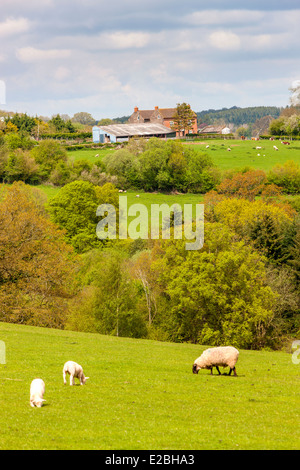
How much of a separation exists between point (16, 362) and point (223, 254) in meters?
36.4

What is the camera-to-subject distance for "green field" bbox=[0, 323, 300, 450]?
48.2 feet

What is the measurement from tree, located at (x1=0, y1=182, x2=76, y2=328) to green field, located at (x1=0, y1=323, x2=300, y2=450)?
773 inches

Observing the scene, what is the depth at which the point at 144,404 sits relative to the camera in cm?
1902

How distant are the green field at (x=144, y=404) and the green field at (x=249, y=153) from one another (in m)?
124

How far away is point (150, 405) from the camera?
1888 centimetres

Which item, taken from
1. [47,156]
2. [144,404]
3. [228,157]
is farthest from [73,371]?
[228,157]

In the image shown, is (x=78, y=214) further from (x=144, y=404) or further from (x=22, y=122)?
(x=22, y=122)

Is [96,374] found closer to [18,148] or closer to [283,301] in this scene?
[283,301]

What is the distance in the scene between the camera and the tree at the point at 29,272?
50781 mm

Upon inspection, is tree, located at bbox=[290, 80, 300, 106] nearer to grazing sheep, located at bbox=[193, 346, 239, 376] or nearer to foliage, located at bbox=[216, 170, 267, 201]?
foliage, located at bbox=[216, 170, 267, 201]

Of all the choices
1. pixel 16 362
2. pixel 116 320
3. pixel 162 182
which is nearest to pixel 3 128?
pixel 162 182

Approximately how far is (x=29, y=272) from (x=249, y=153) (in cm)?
12853

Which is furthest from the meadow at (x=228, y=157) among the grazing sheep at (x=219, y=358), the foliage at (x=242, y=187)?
the grazing sheep at (x=219, y=358)

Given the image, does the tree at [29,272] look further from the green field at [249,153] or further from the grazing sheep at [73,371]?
the green field at [249,153]
